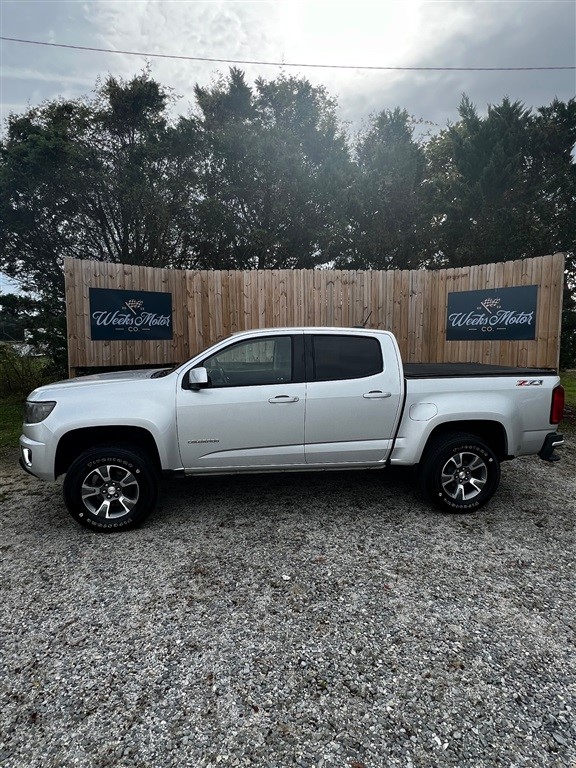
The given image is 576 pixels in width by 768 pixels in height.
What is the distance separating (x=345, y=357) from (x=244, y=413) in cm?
115

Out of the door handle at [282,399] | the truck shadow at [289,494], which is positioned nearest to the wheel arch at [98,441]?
the truck shadow at [289,494]

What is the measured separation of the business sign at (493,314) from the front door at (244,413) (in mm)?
4972

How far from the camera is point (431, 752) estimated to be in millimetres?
1896

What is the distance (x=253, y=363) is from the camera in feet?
14.0

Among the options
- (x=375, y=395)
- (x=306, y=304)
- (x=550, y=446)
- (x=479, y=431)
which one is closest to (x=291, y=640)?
(x=375, y=395)

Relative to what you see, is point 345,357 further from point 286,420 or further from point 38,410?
point 38,410

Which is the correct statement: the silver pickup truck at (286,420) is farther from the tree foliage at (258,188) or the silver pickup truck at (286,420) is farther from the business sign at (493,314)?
the tree foliage at (258,188)

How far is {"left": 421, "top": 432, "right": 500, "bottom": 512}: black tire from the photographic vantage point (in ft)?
13.9

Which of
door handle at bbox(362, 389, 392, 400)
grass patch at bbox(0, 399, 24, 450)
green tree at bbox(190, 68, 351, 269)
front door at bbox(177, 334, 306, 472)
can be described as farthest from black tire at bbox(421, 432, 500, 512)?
green tree at bbox(190, 68, 351, 269)

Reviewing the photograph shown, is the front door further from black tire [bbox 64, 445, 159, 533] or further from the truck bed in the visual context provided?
the truck bed

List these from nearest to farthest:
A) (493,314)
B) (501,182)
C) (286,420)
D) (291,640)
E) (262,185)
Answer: (291,640), (286,420), (493,314), (501,182), (262,185)

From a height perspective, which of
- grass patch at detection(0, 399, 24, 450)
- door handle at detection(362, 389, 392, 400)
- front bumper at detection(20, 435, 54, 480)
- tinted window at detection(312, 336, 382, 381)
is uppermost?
tinted window at detection(312, 336, 382, 381)

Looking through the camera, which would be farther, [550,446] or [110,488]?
[550,446]

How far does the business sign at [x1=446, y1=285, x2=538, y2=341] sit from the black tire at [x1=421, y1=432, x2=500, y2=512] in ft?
13.3
